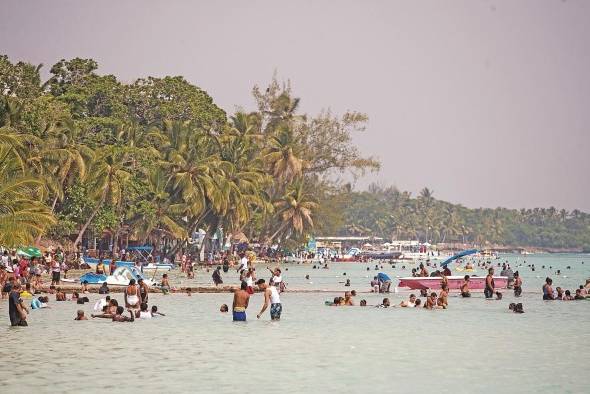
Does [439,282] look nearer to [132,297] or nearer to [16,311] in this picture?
[132,297]

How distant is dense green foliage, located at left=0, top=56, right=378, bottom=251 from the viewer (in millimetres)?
74312

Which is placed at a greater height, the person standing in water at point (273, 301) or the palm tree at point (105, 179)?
the palm tree at point (105, 179)

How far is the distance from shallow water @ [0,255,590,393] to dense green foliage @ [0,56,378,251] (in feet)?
58.3

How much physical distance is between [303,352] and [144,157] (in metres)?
61.2

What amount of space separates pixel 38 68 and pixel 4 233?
50.1 metres

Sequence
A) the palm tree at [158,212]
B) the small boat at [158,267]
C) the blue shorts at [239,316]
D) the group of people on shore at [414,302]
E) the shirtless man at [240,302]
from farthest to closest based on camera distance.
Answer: the palm tree at [158,212] → the small boat at [158,267] → the group of people on shore at [414,302] → the blue shorts at [239,316] → the shirtless man at [240,302]

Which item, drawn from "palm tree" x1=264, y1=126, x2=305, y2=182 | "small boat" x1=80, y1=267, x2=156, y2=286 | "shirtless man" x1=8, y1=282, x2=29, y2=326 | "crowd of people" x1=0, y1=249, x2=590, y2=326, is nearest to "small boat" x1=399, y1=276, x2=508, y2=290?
"crowd of people" x1=0, y1=249, x2=590, y2=326

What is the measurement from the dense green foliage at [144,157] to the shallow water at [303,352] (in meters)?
17.8

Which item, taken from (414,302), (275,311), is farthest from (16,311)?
(414,302)

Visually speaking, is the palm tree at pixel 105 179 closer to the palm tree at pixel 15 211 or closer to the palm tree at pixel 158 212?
the palm tree at pixel 158 212

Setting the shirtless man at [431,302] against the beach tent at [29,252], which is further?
the beach tent at [29,252]

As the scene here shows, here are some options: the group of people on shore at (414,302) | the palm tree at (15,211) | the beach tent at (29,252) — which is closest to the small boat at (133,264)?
the beach tent at (29,252)

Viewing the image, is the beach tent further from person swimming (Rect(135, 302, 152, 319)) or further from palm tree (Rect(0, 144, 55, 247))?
person swimming (Rect(135, 302, 152, 319))

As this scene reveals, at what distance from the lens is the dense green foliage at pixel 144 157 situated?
2926 inches
